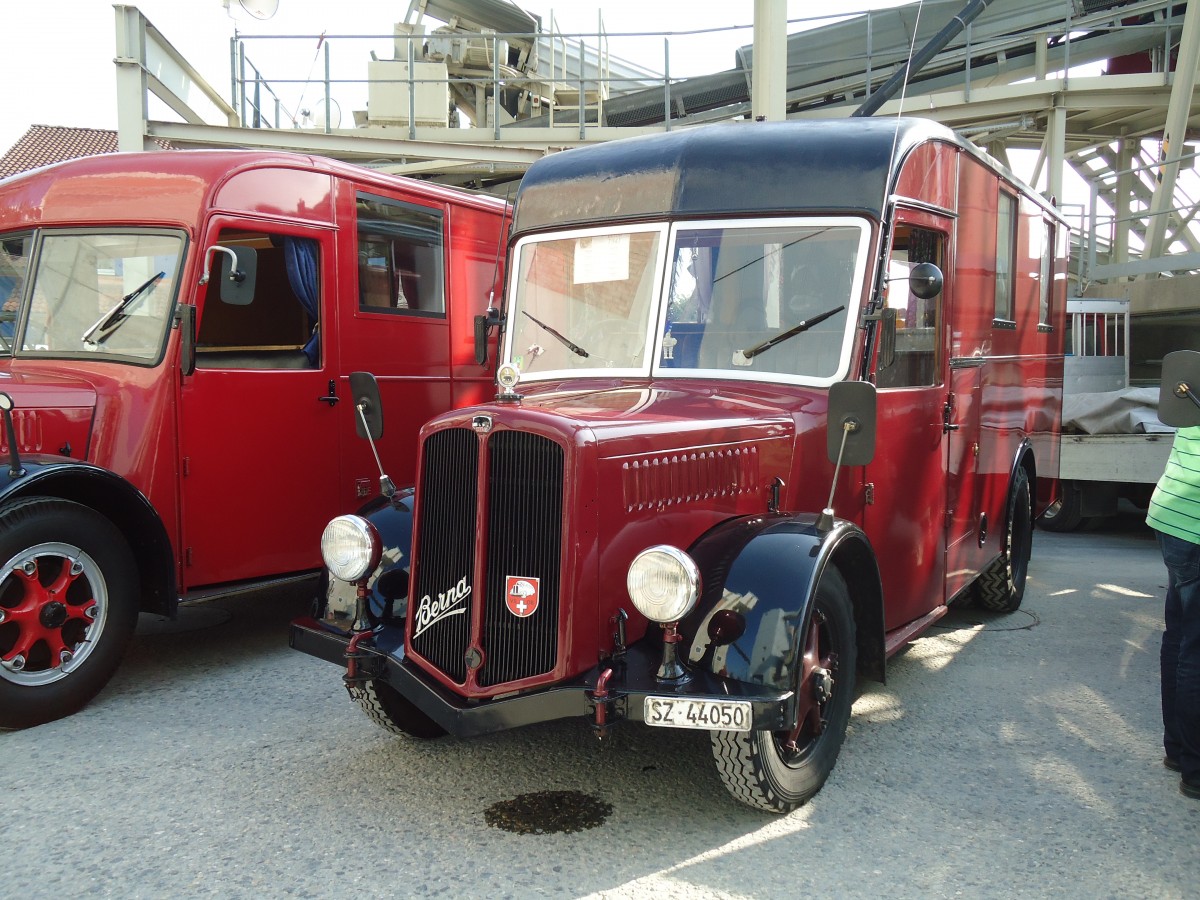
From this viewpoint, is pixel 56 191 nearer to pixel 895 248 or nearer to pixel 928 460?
pixel 895 248

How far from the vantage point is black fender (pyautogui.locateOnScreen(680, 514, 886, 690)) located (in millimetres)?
3400

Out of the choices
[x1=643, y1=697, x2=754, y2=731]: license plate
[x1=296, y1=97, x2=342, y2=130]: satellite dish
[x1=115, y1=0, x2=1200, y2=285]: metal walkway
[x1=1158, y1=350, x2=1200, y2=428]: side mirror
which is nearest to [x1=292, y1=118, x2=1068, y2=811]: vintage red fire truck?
[x1=643, y1=697, x2=754, y2=731]: license plate

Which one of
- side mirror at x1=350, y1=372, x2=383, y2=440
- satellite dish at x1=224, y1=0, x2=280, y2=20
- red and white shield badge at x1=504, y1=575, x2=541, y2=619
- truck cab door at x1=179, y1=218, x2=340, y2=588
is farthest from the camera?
satellite dish at x1=224, y1=0, x2=280, y2=20

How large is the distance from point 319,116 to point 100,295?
31.3 feet

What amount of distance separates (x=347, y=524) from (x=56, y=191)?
3148mm

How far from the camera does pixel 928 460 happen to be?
5.13 metres

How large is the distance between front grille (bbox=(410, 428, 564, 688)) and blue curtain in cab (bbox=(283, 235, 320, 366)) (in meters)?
2.69

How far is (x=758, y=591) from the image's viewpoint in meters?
3.51

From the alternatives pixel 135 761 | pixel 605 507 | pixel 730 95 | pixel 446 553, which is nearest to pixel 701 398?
pixel 605 507

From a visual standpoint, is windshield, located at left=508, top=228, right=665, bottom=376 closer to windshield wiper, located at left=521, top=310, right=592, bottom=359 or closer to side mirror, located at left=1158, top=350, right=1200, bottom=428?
windshield wiper, located at left=521, top=310, right=592, bottom=359

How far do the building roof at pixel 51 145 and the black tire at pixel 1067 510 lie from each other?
35003mm

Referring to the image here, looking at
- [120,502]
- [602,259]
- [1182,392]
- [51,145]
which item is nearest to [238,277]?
[120,502]

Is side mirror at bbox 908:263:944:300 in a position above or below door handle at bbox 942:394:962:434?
above

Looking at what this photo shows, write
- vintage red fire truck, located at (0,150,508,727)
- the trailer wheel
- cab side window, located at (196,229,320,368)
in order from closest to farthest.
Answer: the trailer wheel → vintage red fire truck, located at (0,150,508,727) → cab side window, located at (196,229,320,368)
